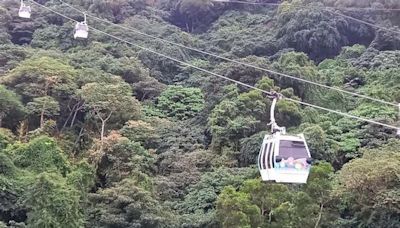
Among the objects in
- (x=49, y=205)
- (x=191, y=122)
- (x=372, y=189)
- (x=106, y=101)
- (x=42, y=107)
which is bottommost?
(x=191, y=122)

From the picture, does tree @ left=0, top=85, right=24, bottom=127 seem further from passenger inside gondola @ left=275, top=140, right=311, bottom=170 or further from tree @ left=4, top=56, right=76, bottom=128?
passenger inside gondola @ left=275, top=140, right=311, bottom=170

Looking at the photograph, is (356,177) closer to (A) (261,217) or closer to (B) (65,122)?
(A) (261,217)

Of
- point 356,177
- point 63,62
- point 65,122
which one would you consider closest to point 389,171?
point 356,177

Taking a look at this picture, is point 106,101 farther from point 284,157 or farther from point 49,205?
Result: point 284,157

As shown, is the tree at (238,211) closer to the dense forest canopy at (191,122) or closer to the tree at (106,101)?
the dense forest canopy at (191,122)

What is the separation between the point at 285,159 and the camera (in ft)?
20.9

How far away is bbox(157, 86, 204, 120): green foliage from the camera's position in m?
19.0

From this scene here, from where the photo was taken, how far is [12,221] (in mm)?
11422

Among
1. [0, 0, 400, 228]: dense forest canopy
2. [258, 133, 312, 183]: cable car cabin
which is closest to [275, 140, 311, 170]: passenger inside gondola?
[258, 133, 312, 183]: cable car cabin

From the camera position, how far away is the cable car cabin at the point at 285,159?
6324 mm

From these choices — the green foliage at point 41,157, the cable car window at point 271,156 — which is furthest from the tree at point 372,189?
the green foliage at point 41,157

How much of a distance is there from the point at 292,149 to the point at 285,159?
143 mm

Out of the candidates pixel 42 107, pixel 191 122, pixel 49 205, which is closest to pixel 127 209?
pixel 49 205

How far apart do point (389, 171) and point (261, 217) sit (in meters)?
2.72
